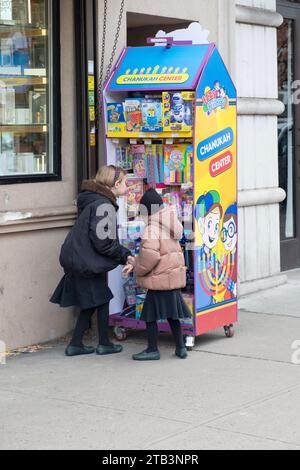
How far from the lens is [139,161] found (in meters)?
8.29

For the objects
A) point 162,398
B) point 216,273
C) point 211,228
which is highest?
point 211,228

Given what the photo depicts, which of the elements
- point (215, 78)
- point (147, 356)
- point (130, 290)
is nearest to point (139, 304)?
point (130, 290)

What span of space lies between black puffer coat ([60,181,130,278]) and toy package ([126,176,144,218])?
60 cm

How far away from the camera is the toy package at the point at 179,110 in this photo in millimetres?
7688

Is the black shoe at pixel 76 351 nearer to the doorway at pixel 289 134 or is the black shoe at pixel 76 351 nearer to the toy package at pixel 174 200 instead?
the toy package at pixel 174 200

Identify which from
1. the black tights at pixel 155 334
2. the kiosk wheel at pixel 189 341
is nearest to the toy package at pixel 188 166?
the black tights at pixel 155 334

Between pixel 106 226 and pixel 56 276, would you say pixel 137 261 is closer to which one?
pixel 106 226

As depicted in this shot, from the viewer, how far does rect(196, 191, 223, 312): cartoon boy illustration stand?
787 cm

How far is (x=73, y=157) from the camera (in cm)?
850

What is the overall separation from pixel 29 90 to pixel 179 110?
1408 millimetres

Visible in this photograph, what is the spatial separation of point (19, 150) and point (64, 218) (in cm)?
71

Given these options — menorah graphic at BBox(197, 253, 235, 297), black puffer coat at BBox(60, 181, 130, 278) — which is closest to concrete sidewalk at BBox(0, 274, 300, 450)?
menorah graphic at BBox(197, 253, 235, 297)

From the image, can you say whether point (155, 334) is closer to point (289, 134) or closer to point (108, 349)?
point (108, 349)
